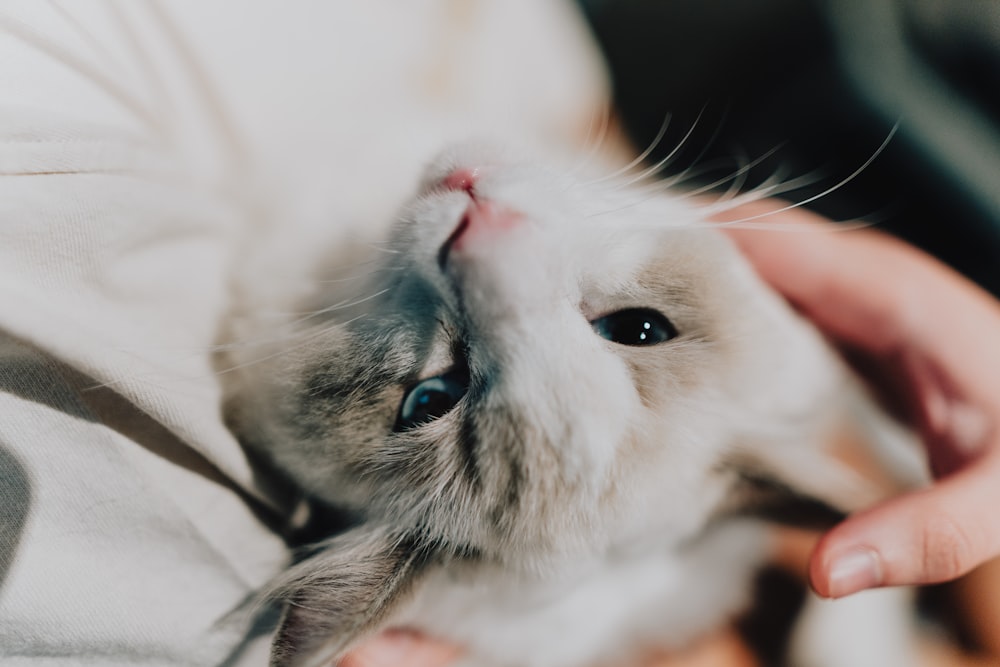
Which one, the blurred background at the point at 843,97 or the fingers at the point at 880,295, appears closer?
the fingers at the point at 880,295

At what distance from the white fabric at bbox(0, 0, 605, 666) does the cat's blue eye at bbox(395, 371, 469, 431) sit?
23 cm

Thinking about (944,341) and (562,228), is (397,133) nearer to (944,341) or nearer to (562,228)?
(562,228)

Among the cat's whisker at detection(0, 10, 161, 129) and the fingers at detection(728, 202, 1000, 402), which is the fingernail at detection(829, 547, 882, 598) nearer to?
the fingers at detection(728, 202, 1000, 402)

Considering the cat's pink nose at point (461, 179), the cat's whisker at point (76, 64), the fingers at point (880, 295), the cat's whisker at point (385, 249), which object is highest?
the cat's whisker at point (76, 64)

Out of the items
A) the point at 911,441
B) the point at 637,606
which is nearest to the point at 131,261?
the point at 637,606

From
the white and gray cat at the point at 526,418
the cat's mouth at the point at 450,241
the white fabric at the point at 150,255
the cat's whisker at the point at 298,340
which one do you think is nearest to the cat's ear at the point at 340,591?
the white and gray cat at the point at 526,418

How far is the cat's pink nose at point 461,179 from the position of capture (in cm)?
85

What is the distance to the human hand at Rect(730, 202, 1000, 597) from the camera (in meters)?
0.78

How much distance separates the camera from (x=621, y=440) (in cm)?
77

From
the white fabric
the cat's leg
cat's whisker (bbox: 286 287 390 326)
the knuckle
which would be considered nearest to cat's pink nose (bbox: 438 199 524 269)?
cat's whisker (bbox: 286 287 390 326)

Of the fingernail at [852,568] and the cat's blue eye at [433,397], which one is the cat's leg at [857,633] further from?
the cat's blue eye at [433,397]

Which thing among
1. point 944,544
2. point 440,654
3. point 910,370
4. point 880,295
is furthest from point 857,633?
point 440,654

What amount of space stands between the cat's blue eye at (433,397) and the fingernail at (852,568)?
0.51 m

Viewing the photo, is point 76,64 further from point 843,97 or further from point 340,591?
point 843,97
